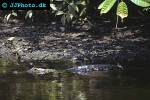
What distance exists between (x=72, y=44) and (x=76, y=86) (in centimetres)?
213

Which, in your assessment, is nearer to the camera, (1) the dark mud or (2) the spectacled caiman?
(2) the spectacled caiman

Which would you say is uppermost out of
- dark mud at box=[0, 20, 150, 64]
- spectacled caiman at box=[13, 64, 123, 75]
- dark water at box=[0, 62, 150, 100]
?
dark mud at box=[0, 20, 150, 64]

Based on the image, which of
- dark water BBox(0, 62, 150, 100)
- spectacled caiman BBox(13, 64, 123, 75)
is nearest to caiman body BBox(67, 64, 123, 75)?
spectacled caiman BBox(13, 64, 123, 75)

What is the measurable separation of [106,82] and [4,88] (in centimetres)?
95

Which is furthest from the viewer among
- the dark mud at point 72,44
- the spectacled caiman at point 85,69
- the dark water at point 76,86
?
the dark mud at point 72,44

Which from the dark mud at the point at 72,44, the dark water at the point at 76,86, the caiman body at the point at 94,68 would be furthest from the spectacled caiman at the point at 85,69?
the dark mud at the point at 72,44

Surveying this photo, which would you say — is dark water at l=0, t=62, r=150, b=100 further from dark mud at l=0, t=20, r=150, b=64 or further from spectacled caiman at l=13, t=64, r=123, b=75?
dark mud at l=0, t=20, r=150, b=64

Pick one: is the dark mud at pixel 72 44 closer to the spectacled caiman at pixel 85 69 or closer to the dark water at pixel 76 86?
the spectacled caiman at pixel 85 69

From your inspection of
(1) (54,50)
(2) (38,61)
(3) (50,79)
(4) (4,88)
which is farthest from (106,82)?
(1) (54,50)

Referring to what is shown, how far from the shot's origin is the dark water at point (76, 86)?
3486 mm

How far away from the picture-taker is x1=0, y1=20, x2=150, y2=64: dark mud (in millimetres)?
5191

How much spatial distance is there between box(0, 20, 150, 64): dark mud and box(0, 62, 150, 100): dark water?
0.78 metres

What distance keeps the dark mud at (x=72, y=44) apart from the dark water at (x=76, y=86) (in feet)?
2.55

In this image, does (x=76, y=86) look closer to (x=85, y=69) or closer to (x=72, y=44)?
(x=85, y=69)
